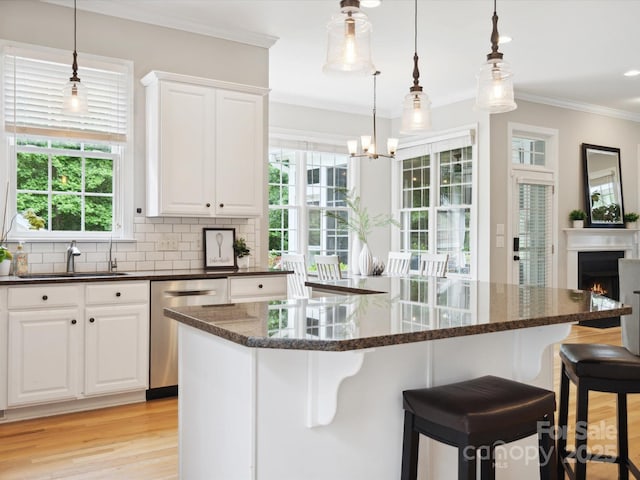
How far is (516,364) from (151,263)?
305cm

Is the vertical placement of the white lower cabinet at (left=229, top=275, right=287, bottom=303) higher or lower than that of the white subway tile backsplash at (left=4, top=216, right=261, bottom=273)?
lower

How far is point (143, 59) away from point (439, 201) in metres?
4.24

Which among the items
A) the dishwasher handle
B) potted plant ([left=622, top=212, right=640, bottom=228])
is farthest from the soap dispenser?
potted plant ([left=622, top=212, right=640, bottom=228])

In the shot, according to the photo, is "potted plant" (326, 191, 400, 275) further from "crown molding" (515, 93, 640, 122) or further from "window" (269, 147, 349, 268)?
"crown molding" (515, 93, 640, 122)

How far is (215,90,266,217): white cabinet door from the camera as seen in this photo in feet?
14.7

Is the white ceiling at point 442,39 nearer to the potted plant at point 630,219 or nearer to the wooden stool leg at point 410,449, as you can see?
the potted plant at point 630,219

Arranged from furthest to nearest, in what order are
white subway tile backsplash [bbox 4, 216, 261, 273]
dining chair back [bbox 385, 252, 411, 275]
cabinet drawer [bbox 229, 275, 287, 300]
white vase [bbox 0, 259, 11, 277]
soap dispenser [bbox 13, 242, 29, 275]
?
dining chair back [bbox 385, 252, 411, 275], cabinet drawer [bbox 229, 275, 287, 300], white subway tile backsplash [bbox 4, 216, 261, 273], soap dispenser [bbox 13, 242, 29, 275], white vase [bbox 0, 259, 11, 277]

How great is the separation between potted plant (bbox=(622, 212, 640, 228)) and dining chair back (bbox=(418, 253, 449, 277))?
349 cm

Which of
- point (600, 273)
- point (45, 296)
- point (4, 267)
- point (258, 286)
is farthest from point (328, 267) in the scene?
point (600, 273)

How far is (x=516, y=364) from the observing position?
2281mm

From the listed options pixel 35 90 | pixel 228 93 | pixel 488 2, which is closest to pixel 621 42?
pixel 488 2

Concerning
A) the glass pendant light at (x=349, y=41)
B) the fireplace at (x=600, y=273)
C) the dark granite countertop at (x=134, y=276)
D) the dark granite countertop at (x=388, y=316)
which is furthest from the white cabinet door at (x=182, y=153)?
the fireplace at (x=600, y=273)

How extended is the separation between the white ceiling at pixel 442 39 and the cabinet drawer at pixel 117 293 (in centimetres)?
201

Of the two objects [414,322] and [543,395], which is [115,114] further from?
[543,395]
